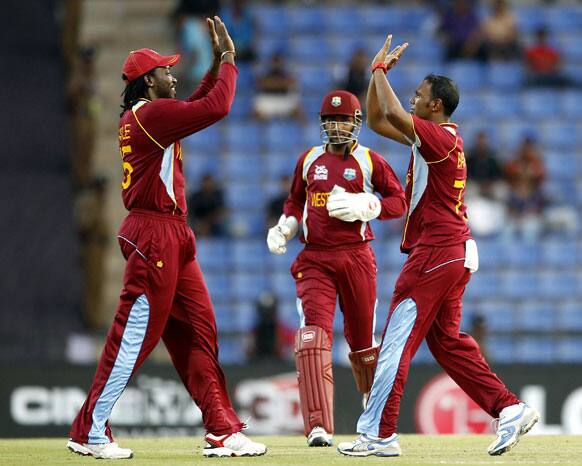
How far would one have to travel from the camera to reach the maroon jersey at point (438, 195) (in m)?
7.69

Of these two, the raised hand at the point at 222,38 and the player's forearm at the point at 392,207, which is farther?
the player's forearm at the point at 392,207

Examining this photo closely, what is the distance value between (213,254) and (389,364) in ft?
27.9

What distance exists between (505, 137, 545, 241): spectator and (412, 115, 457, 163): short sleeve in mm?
8745

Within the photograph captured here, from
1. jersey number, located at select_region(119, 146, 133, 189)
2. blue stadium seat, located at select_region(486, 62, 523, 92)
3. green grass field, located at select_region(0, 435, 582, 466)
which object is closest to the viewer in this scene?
green grass field, located at select_region(0, 435, 582, 466)

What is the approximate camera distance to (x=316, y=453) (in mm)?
7895

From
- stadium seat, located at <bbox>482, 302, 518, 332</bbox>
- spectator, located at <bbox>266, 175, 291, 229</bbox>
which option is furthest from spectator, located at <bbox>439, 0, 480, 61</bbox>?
stadium seat, located at <bbox>482, 302, 518, 332</bbox>

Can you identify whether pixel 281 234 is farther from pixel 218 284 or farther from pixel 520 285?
pixel 520 285

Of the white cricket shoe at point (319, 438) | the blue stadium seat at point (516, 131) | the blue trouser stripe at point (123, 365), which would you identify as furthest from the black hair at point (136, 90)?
the blue stadium seat at point (516, 131)

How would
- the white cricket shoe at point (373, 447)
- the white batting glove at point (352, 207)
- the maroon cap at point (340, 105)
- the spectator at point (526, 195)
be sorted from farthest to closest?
the spectator at point (526, 195) < the maroon cap at point (340, 105) < the white batting glove at point (352, 207) < the white cricket shoe at point (373, 447)

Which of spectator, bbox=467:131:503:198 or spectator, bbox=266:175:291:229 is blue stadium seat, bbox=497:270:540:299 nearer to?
spectator, bbox=467:131:503:198

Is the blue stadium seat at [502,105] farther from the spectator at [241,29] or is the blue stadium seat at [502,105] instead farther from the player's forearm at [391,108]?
the player's forearm at [391,108]

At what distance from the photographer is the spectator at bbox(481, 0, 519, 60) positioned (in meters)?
17.9

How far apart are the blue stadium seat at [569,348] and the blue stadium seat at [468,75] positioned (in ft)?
12.3

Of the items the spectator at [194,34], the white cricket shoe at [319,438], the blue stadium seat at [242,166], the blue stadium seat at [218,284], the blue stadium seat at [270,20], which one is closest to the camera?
the white cricket shoe at [319,438]
